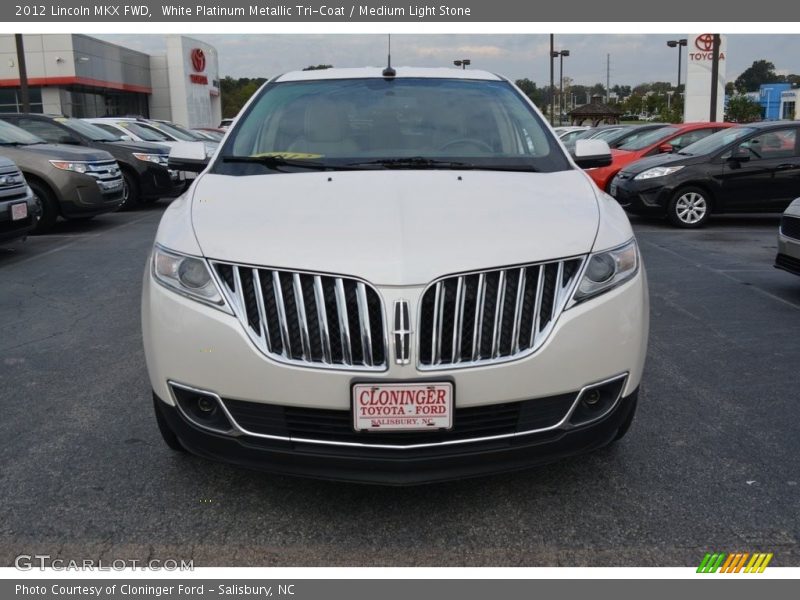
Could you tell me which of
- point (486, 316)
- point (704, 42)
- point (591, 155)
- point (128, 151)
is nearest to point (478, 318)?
point (486, 316)

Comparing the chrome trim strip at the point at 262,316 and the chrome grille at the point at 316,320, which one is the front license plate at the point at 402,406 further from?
the chrome trim strip at the point at 262,316

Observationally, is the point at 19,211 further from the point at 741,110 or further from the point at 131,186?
the point at 741,110

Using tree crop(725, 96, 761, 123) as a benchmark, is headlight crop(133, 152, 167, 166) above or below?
below

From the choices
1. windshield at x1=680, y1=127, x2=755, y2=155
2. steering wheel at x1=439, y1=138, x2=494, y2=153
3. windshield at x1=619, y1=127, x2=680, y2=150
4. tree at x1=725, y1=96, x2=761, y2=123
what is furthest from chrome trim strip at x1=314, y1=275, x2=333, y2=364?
tree at x1=725, y1=96, x2=761, y2=123

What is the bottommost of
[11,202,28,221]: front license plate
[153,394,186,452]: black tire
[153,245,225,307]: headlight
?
[153,394,186,452]: black tire

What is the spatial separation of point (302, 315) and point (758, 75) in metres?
109

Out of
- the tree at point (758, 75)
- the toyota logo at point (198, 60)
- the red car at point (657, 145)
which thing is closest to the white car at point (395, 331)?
the red car at point (657, 145)

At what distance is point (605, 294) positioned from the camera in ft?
9.36

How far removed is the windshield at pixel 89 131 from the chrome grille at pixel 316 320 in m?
11.8

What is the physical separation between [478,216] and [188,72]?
164 ft

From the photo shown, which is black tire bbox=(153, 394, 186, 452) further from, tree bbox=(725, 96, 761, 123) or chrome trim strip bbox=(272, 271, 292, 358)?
tree bbox=(725, 96, 761, 123)

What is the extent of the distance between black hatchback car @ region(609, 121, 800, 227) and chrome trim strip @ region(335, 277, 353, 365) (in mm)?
9619

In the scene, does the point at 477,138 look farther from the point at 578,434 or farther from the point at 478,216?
the point at 578,434

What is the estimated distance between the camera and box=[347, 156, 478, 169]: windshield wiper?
3.63m
